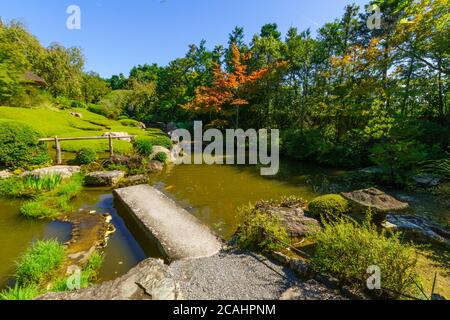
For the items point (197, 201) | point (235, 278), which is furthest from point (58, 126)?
point (235, 278)

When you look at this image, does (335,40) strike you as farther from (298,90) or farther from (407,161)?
(407,161)

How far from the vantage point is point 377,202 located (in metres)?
4.98

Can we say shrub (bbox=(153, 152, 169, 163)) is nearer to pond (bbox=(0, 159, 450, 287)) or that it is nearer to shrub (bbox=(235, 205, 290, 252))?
pond (bbox=(0, 159, 450, 287))

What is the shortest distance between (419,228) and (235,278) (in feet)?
14.2

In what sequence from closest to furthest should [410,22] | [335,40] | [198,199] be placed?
1. [198,199]
2. [410,22]
3. [335,40]

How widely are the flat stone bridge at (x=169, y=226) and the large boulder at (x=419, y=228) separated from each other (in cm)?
399

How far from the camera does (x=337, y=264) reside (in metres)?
3.44

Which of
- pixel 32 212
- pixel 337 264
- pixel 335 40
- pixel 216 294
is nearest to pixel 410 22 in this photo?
pixel 335 40

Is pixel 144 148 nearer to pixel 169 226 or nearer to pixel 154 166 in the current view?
pixel 154 166

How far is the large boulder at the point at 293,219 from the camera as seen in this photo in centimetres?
511

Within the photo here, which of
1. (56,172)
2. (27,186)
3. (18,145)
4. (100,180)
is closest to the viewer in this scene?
(27,186)

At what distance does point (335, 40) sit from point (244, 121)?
8496 mm

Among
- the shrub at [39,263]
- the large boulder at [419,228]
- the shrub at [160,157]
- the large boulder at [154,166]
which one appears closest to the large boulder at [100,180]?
the large boulder at [154,166]

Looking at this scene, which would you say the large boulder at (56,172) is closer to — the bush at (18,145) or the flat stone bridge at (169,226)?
the bush at (18,145)
